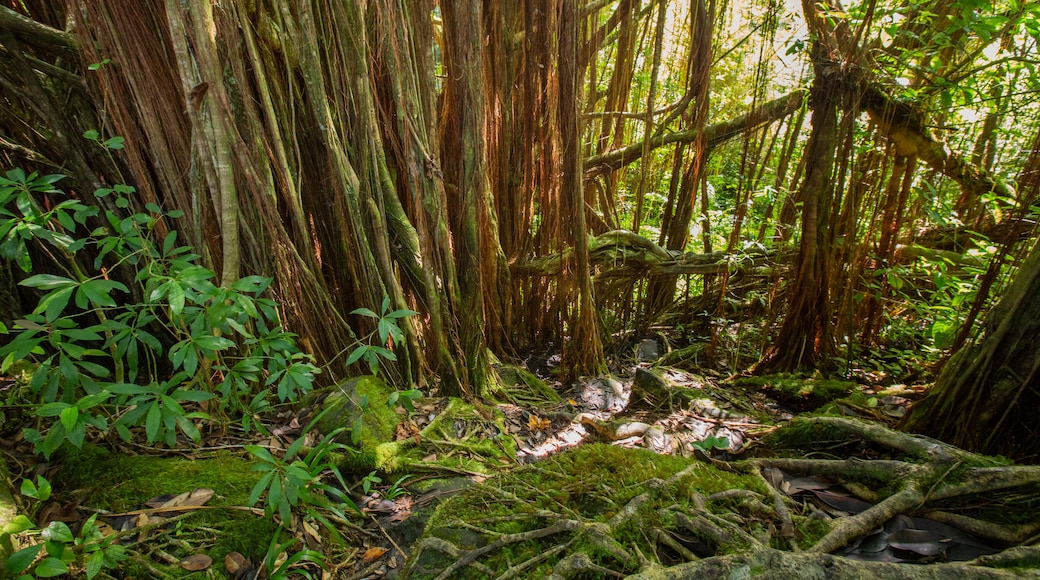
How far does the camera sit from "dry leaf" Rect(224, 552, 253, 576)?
1.25 meters

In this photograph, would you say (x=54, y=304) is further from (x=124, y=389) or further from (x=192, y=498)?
(x=192, y=498)

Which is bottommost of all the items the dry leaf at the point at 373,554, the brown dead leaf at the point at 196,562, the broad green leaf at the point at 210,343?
the dry leaf at the point at 373,554

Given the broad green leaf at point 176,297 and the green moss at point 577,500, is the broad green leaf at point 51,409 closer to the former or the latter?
the broad green leaf at point 176,297

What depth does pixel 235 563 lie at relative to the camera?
1.26 meters

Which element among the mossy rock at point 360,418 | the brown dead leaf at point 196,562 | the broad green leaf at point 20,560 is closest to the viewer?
the broad green leaf at point 20,560

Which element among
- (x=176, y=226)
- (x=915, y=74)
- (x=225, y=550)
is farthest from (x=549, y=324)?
(x=915, y=74)

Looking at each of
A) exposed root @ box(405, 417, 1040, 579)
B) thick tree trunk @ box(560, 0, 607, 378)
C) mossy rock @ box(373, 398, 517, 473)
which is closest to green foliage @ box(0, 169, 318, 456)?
mossy rock @ box(373, 398, 517, 473)

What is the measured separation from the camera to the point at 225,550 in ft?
4.18

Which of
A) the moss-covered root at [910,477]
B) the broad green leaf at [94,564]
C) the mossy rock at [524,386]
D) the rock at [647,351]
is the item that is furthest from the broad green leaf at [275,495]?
the rock at [647,351]

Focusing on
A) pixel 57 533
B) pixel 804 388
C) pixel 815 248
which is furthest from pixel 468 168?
pixel 804 388

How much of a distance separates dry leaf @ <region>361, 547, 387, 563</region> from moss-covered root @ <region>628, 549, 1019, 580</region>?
80cm

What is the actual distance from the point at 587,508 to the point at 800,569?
0.50 meters

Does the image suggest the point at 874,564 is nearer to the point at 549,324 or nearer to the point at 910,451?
the point at 910,451

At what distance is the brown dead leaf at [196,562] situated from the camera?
1203mm
